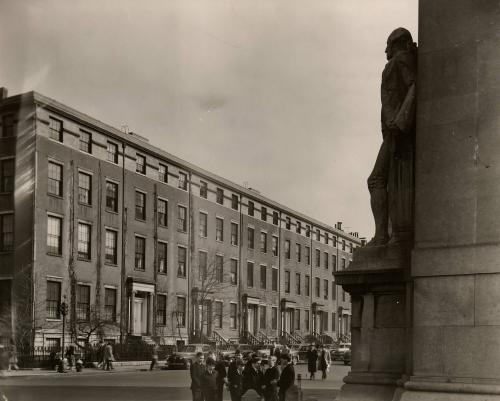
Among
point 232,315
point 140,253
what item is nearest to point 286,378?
point 140,253

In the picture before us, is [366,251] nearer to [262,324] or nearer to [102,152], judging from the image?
[102,152]

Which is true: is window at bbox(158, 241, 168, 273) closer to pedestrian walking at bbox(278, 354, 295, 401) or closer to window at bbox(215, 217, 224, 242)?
window at bbox(215, 217, 224, 242)

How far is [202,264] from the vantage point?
60250 millimetres

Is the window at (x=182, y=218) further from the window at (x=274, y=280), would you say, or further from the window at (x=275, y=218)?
the window at (x=275, y=218)

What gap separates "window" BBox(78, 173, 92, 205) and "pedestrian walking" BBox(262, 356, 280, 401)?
32.9 m

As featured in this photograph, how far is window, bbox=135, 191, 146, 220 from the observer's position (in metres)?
52.7

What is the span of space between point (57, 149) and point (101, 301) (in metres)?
9.75

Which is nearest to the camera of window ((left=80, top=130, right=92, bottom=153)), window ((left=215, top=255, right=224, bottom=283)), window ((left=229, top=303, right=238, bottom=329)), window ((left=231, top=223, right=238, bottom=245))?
window ((left=80, top=130, right=92, bottom=153))

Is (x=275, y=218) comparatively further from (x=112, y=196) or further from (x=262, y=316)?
(x=112, y=196)

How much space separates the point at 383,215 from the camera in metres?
9.42

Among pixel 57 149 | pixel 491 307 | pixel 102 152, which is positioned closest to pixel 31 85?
pixel 57 149

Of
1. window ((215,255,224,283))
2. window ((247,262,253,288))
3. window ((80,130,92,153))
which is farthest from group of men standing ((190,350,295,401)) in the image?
window ((247,262,253,288))

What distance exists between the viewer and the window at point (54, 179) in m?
44.5

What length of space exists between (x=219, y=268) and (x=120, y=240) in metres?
14.0
